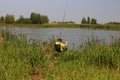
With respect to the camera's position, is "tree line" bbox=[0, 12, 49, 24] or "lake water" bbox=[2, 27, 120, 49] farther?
"tree line" bbox=[0, 12, 49, 24]

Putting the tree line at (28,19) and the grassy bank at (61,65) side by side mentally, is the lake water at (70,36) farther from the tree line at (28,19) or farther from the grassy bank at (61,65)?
the tree line at (28,19)

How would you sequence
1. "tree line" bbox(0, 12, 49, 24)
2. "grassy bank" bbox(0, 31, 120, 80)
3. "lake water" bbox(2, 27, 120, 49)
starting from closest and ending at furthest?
"grassy bank" bbox(0, 31, 120, 80), "lake water" bbox(2, 27, 120, 49), "tree line" bbox(0, 12, 49, 24)

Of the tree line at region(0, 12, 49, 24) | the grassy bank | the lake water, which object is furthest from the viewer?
the tree line at region(0, 12, 49, 24)

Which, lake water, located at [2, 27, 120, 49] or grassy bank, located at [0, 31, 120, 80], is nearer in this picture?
grassy bank, located at [0, 31, 120, 80]

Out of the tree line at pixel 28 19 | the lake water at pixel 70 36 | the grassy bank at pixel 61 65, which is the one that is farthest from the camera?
the tree line at pixel 28 19

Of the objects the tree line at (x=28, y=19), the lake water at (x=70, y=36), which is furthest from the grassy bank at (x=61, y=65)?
the tree line at (x=28, y=19)

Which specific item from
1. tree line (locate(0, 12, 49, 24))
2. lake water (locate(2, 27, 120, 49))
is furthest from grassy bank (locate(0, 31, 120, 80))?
tree line (locate(0, 12, 49, 24))

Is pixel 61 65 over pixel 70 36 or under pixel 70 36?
over

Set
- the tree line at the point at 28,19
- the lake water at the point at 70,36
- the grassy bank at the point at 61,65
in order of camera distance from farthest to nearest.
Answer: the tree line at the point at 28,19 → the lake water at the point at 70,36 → the grassy bank at the point at 61,65

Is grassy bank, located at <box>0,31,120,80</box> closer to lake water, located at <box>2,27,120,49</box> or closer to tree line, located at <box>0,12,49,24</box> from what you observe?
lake water, located at <box>2,27,120,49</box>

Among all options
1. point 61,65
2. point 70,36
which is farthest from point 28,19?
point 61,65

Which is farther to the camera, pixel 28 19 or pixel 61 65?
pixel 28 19

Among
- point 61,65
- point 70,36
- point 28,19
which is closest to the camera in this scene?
point 61,65

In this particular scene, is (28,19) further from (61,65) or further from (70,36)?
(61,65)
